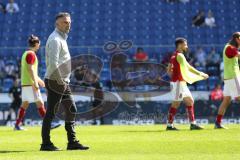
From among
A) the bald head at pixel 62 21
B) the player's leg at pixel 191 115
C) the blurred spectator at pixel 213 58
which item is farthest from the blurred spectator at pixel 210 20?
the bald head at pixel 62 21

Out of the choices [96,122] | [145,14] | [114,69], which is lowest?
[96,122]

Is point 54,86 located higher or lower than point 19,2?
lower

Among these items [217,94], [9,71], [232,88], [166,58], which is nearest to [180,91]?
[232,88]

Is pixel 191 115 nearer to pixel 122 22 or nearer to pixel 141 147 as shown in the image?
pixel 141 147

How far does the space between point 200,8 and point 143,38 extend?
355cm

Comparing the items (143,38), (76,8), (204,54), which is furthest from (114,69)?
(76,8)

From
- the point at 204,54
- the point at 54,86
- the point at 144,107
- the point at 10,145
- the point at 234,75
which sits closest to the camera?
the point at 54,86

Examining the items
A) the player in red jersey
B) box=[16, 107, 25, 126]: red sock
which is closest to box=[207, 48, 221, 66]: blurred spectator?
the player in red jersey

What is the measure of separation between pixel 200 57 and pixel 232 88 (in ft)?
33.3

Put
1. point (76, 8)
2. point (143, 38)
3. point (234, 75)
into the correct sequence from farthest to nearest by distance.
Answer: point (76, 8), point (143, 38), point (234, 75)

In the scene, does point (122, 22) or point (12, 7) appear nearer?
point (122, 22)

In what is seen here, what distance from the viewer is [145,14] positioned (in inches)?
1276

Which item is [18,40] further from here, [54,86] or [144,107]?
[54,86]

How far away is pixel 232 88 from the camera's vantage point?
661 inches
